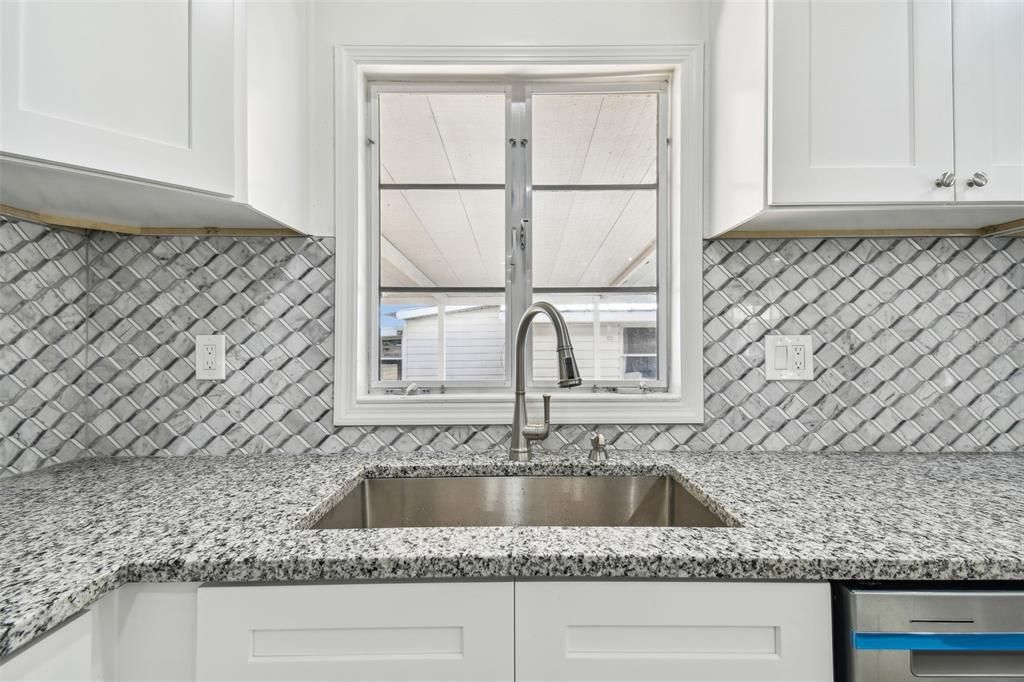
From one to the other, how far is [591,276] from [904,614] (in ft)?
3.45

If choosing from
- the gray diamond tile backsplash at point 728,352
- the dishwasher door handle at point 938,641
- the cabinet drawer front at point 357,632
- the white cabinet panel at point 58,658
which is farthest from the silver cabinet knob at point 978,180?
the white cabinet panel at point 58,658

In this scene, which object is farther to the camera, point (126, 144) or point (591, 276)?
point (591, 276)

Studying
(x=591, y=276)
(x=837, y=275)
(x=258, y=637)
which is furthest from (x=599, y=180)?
(x=258, y=637)

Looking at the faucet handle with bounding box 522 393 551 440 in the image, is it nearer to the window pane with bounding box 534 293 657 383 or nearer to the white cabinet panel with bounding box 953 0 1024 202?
the window pane with bounding box 534 293 657 383

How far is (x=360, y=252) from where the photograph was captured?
1.47m

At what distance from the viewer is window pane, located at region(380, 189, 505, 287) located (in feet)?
5.12

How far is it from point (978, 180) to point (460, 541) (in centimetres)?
126

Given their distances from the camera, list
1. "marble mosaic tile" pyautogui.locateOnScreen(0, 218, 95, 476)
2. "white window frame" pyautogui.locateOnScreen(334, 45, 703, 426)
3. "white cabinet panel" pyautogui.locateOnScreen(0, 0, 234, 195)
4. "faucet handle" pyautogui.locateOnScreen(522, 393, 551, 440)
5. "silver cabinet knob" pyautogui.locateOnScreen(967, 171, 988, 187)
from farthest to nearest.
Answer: "white window frame" pyautogui.locateOnScreen(334, 45, 703, 426) < "faucet handle" pyautogui.locateOnScreen(522, 393, 551, 440) < "marble mosaic tile" pyautogui.locateOnScreen(0, 218, 95, 476) < "silver cabinet knob" pyautogui.locateOnScreen(967, 171, 988, 187) < "white cabinet panel" pyautogui.locateOnScreen(0, 0, 234, 195)

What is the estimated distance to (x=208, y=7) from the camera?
3.40 feet

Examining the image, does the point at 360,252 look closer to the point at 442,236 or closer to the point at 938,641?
the point at 442,236

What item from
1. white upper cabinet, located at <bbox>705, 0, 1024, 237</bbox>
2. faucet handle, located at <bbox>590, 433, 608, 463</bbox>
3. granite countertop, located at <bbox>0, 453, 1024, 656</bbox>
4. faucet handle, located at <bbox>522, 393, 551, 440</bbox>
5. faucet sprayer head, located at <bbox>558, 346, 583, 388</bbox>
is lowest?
granite countertop, located at <bbox>0, 453, 1024, 656</bbox>

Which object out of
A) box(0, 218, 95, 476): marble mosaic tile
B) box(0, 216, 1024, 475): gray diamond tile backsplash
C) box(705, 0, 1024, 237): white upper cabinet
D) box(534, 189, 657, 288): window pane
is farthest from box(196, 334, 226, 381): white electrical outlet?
box(705, 0, 1024, 237): white upper cabinet

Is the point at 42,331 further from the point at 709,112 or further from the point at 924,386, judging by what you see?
the point at 924,386

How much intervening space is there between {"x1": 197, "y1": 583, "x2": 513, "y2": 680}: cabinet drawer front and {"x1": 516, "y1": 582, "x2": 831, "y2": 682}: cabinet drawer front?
53 mm
